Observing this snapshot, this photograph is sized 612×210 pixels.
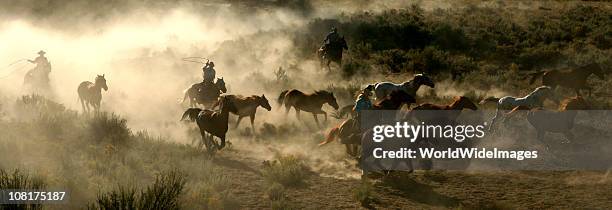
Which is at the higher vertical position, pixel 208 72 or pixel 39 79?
pixel 39 79

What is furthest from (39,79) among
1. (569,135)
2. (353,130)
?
(569,135)

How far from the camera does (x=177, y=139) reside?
19.4 m

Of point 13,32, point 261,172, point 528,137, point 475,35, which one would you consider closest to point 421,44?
point 475,35

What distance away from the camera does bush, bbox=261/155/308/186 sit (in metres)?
14.5

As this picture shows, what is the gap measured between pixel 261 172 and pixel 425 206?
15.1 feet

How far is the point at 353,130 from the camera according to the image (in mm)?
16156

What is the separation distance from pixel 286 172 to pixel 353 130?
2.60 meters

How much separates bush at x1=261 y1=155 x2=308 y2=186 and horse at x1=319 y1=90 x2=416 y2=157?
3.99ft

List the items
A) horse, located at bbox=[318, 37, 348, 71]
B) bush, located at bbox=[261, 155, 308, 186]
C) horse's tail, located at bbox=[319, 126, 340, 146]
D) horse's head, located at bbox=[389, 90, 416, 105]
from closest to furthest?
bush, located at bbox=[261, 155, 308, 186] → horse's tail, located at bbox=[319, 126, 340, 146] → horse's head, located at bbox=[389, 90, 416, 105] → horse, located at bbox=[318, 37, 348, 71]

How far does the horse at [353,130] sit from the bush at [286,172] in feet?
3.99

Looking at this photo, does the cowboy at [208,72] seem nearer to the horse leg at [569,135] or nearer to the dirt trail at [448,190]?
the dirt trail at [448,190]

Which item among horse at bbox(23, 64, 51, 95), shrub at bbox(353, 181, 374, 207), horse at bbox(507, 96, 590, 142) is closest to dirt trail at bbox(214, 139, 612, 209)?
shrub at bbox(353, 181, 374, 207)

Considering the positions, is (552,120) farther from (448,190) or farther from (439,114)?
(448,190)

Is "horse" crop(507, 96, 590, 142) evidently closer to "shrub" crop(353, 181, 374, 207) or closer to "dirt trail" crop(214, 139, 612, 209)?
"dirt trail" crop(214, 139, 612, 209)
